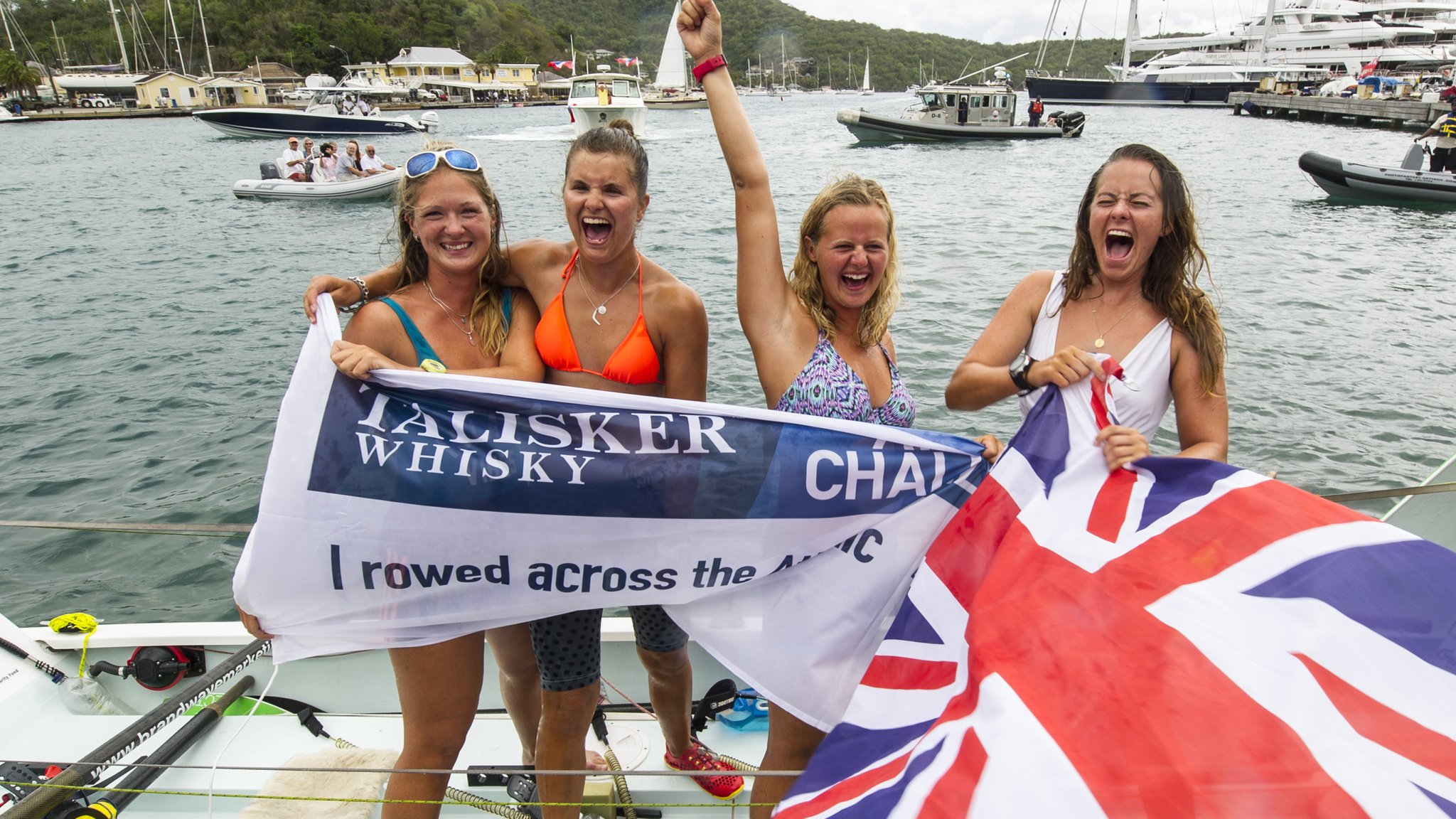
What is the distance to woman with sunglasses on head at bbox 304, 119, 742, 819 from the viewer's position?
261 centimetres

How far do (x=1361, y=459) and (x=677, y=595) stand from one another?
9163mm

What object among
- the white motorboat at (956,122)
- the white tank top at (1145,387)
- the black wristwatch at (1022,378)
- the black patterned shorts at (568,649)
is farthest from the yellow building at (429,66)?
the white tank top at (1145,387)

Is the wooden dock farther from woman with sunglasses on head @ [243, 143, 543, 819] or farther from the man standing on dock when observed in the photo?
woman with sunglasses on head @ [243, 143, 543, 819]

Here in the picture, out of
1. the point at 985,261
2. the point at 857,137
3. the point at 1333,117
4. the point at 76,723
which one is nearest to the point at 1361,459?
the point at 985,261

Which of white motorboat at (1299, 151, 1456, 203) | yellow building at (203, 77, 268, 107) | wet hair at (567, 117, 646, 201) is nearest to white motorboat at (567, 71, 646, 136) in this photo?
white motorboat at (1299, 151, 1456, 203)

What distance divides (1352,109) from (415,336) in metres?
62.8

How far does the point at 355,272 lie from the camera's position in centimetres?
1762

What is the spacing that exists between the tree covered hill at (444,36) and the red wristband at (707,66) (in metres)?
83.5

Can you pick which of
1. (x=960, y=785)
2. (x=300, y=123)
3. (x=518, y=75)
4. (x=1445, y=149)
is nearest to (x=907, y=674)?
(x=960, y=785)

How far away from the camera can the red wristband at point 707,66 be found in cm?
286

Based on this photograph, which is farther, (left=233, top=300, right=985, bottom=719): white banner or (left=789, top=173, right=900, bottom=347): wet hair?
(left=789, top=173, right=900, bottom=347): wet hair

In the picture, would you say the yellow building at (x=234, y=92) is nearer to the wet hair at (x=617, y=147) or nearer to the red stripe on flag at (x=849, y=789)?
the wet hair at (x=617, y=147)

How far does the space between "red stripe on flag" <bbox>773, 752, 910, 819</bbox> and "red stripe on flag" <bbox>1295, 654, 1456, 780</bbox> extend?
0.91m

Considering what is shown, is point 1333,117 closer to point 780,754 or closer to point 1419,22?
point 1419,22
